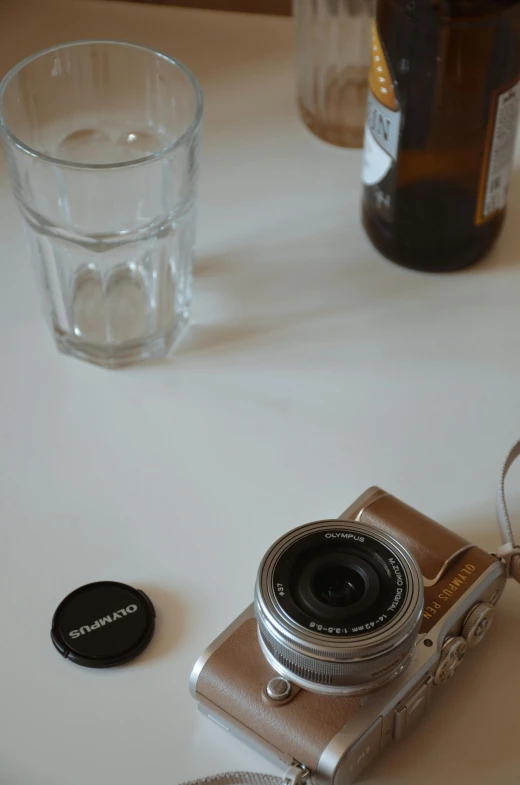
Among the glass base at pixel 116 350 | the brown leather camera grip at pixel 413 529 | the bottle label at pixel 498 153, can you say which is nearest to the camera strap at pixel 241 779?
the brown leather camera grip at pixel 413 529

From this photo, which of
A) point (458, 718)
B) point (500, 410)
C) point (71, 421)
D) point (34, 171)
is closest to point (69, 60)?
point (34, 171)

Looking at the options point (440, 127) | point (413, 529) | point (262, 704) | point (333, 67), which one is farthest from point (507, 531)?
point (333, 67)

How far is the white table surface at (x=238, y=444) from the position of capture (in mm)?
472

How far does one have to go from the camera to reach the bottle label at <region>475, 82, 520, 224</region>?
619mm

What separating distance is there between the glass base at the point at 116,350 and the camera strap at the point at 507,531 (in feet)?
0.77

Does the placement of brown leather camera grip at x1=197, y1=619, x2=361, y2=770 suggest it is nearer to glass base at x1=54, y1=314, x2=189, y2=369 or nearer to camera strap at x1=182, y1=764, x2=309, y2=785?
camera strap at x1=182, y1=764, x2=309, y2=785

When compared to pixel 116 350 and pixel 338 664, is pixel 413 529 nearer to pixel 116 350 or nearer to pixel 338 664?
pixel 338 664

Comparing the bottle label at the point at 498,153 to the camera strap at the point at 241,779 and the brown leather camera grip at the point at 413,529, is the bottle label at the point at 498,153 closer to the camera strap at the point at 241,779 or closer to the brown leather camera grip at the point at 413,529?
the brown leather camera grip at the point at 413,529

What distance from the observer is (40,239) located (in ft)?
2.05

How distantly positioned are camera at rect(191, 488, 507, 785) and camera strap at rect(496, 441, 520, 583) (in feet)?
0.04

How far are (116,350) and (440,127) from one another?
250 mm

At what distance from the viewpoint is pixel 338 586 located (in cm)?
45

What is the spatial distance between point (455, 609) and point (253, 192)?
406 millimetres

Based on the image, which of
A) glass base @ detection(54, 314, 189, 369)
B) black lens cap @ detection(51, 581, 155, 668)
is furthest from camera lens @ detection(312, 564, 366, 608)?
glass base @ detection(54, 314, 189, 369)
